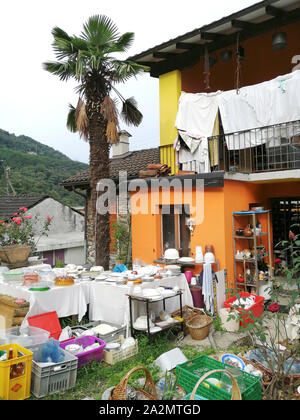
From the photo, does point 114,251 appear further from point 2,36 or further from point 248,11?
point 248,11

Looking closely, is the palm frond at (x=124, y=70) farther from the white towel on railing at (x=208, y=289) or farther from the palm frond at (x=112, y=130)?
the white towel on railing at (x=208, y=289)

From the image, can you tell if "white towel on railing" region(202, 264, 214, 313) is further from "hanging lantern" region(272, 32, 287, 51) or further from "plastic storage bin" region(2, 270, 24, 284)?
"hanging lantern" region(272, 32, 287, 51)

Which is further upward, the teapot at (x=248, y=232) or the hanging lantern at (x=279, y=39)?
the hanging lantern at (x=279, y=39)

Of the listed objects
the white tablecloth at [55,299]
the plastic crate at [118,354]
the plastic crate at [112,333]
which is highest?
the white tablecloth at [55,299]

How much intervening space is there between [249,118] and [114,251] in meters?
6.09

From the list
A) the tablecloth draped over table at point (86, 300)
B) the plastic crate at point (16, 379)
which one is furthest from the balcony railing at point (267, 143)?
the plastic crate at point (16, 379)

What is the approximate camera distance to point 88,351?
14.6ft

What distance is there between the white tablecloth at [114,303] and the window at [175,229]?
5.01 ft

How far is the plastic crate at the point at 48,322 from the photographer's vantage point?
5039 millimetres

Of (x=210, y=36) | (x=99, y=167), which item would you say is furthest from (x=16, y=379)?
(x=210, y=36)

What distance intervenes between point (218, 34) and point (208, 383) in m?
8.73

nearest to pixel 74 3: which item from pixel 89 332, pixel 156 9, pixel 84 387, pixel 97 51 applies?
pixel 97 51

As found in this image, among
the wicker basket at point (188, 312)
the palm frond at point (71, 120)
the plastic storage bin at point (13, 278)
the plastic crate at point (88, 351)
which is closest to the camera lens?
the plastic crate at point (88, 351)

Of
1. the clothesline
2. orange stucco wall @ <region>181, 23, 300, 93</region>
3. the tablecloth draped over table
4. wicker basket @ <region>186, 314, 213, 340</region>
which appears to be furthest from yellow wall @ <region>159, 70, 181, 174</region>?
wicker basket @ <region>186, 314, 213, 340</region>
